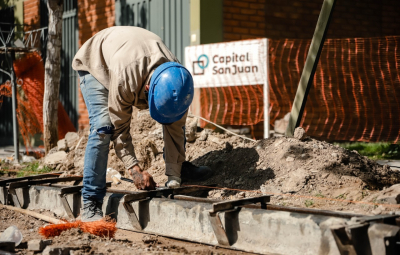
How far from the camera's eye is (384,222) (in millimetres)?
3543

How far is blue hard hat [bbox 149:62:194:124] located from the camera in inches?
184

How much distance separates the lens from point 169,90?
466 cm

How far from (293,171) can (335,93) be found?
19.6 ft

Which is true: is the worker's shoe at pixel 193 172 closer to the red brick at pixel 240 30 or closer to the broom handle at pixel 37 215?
the broom handle at pixel 37 215

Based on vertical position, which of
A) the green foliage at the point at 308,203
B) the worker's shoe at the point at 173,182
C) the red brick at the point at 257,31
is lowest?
the green foliage at the point at 308,203

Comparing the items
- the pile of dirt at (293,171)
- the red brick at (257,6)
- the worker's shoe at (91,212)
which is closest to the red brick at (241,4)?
the red brick at (257,6)

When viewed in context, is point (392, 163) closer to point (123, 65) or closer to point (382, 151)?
point (382, 151)

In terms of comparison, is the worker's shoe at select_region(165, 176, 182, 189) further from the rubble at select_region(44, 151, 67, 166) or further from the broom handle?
the rubble at select_region(44, 151, 67, 166)

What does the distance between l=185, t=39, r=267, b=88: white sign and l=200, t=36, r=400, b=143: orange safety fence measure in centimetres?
64

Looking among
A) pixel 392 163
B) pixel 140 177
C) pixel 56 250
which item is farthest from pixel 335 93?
pixel 56 250

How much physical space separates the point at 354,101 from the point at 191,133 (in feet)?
16.5

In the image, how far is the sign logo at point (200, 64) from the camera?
30.9ft

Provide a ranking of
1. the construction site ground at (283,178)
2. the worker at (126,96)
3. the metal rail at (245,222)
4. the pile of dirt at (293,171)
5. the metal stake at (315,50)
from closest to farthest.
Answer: the metal rail at (245,222) < the construction site ground at (283,178) < the worker at (126,96) < the pile of dirt at (293,171) < the metal stake at (315,50)

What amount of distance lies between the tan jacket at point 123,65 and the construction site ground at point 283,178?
1.06 m
